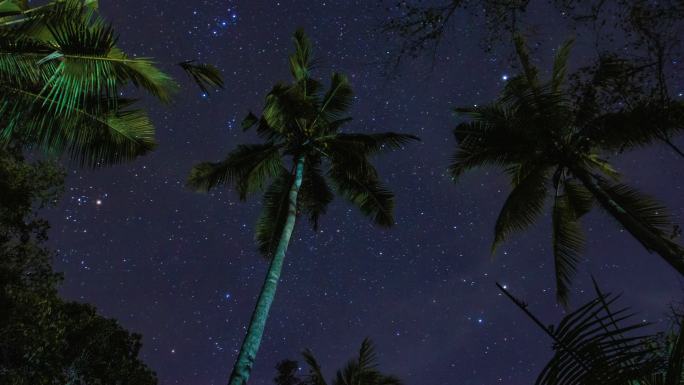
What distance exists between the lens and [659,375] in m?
2.02

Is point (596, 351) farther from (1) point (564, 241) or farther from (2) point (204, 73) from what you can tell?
(1) point (564, 241)

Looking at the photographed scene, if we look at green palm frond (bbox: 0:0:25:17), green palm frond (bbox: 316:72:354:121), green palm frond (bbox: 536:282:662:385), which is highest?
green palm frond (bbox: 316:72:354:121)

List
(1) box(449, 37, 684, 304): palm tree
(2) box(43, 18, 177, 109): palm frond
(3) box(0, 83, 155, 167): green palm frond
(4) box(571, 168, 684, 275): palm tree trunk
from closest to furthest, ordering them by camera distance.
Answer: (2) box(43, 18, 177, 109): palm frond < (3) box(0, 83, 155, 167): green palm frond < (4) box(571, 168, 684, 275): palm tree trunk < (1) box(449, 37, 684, 304): palm tree

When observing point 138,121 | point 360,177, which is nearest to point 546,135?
point 360,177

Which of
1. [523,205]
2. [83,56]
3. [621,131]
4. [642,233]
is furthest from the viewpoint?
[523,205]

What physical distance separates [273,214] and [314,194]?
1.66 meters

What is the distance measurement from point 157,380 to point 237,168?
7.45 m

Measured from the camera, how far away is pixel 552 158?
11.0 m

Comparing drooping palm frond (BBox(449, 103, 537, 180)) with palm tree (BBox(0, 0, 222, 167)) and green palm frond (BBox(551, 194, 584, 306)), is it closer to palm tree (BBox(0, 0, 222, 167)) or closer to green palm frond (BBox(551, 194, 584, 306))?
green palm frond (BBox(551, 194, 584, 306))

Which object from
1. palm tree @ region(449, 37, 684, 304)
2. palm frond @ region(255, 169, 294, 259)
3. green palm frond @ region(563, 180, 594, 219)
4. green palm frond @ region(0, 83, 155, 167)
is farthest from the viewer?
green palm frond @ region(563, 180, 594, 219)

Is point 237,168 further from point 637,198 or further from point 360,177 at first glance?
point 637,198

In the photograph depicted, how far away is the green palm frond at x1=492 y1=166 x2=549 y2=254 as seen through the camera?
11352mm

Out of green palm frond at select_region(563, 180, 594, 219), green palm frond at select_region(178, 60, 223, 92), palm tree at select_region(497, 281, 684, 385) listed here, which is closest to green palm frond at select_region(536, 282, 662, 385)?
palm tree at select_region(497, 281, 684, 385)

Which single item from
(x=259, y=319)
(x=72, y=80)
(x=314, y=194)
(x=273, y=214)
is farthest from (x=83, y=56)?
(x=314, y=194)
